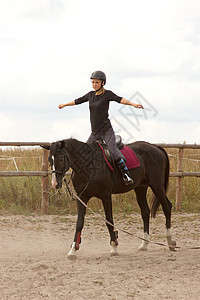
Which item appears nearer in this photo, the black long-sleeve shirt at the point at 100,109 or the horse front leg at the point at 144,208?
the black long-sleeve shirt at the point at 100,109

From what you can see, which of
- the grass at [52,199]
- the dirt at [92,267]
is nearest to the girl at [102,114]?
the dirt at [92,267]

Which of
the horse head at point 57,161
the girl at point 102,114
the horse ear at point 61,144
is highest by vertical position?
the girl at point 102,114

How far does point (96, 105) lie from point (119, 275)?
8.50 feet

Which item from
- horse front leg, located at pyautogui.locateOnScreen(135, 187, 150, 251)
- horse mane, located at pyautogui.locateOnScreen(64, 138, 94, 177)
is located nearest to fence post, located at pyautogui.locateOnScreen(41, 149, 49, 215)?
horse front leg, located at pyautogui.locateOnScreen(135, 187, 150, 251)

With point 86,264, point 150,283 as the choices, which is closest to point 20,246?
point 86,264

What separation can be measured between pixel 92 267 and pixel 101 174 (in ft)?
4.67

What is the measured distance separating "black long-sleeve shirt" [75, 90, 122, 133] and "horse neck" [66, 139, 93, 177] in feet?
1.30

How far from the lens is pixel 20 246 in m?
7.66

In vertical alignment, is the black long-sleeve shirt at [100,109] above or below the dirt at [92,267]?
above

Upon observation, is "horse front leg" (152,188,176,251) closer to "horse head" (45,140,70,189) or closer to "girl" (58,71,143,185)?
"girl" (58,71,143,185)

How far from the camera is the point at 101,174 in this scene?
6.13 m

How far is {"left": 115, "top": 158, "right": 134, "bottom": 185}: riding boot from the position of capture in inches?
251

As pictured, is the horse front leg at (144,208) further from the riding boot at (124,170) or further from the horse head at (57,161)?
the horse head at (57,161)

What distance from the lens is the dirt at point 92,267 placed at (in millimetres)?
4574
